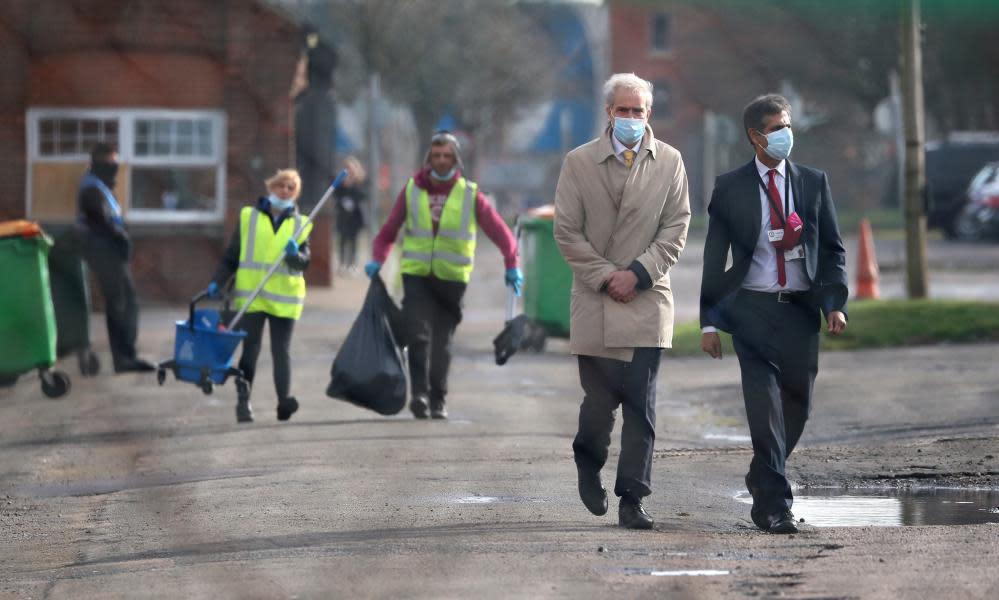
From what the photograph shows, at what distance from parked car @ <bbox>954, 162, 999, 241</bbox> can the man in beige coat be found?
24.0 meters

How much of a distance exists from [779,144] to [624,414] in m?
1.09

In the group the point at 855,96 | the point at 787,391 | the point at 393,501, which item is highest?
the point at 855,96

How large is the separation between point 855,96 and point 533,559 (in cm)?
4257

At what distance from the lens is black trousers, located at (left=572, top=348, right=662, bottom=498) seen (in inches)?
274

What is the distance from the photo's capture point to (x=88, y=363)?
1338 cm

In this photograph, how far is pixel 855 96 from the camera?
4750cm

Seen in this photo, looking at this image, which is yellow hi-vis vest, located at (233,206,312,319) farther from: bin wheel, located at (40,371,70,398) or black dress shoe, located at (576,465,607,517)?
black dress shoe, located at (576,465,607,517)

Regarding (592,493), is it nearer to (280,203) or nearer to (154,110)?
(280,203)

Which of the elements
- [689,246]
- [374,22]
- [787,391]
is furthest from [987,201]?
[787,391]

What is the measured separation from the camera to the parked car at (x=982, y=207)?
30328 millimetres

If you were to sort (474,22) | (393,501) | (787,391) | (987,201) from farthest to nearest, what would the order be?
(474,22), (987,201), (393,501), (787,391)

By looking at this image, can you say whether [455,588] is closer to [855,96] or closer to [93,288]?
[93,288]

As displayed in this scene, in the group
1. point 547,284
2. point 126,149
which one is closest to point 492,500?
point 547,284

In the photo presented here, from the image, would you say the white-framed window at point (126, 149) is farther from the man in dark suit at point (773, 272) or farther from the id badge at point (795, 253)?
the id badge at point (795, 253)
